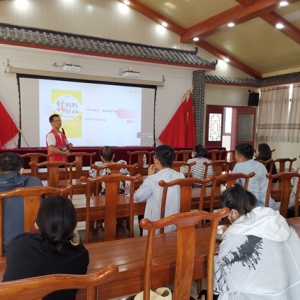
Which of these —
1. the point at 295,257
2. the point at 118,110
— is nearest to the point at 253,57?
the point at 118,110

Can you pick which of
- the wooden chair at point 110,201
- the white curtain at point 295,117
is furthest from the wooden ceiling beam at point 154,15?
the wooden chair at point 110,201

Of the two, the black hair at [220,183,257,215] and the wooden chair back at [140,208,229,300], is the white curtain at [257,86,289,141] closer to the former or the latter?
the black hair at [220,183,257,215]

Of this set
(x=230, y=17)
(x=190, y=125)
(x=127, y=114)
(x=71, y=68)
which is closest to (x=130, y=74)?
(x=127, y=114)

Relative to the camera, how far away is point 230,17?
5738 millimetres

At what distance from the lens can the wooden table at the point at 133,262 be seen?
1.19 metres

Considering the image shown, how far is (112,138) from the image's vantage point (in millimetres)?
6680

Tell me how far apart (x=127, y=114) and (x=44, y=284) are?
6261 mm

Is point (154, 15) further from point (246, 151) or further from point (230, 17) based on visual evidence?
point (246, 151)

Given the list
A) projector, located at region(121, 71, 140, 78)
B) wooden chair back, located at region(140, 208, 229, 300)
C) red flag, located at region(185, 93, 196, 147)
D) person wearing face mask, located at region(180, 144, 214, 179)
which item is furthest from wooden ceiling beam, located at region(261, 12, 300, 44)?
wooden chair back, located at region(140, 208, 229, 300)

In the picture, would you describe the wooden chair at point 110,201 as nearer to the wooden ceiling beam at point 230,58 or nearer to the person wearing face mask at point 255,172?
the person wearing face mask at point 255,172

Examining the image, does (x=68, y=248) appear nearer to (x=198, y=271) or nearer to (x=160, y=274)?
(x=160, y=274)

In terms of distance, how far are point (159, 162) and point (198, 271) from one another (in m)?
0.95

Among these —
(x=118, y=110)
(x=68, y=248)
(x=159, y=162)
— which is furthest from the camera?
(x=118, y=110)

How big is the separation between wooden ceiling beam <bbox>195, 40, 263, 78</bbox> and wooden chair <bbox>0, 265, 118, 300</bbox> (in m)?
7.68
